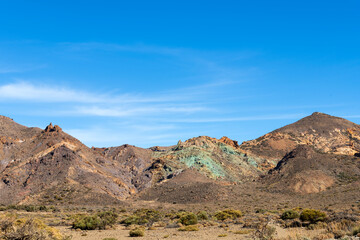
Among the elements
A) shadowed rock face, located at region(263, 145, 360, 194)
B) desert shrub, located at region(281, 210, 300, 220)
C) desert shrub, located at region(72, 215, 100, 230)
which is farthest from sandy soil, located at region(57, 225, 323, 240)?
shadowed rock face, located at region(263, 145, 360, 194)

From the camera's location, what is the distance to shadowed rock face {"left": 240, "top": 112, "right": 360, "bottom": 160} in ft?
477

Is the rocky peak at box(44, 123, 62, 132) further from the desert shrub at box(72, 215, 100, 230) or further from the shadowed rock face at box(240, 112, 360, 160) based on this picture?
the shadowed rock face at box(240, 112, 360, 160)

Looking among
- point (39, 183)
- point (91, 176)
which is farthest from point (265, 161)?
point (39, 183)

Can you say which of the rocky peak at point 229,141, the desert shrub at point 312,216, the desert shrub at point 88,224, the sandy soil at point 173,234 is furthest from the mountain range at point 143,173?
the sandy soil at point 173,234

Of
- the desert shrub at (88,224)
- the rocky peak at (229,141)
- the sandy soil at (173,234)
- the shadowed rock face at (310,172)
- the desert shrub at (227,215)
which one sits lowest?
the desert shrub at (227,215)

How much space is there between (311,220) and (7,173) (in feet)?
243

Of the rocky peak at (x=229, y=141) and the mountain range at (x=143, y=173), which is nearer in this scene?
the mountain range at (x=143, y=173)

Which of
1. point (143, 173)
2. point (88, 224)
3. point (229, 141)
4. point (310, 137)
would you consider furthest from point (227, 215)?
point (310, 137)

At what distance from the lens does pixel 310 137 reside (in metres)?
162

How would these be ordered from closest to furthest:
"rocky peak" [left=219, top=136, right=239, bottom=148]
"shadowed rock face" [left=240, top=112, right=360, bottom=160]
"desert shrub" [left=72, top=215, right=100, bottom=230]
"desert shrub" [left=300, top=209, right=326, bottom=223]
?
"desert shrub" [left=300, top=209, right=326, bottom=223] < "desert shrub" [left=72, top=215, right=100, bottom=230] < "shadowed rock face" [left=240, top=112, right=360, bottom=160] < "rocky peak" [left=219, top=136, right=239, bottom=148]

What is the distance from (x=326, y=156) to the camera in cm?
10200

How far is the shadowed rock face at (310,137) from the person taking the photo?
477 feet

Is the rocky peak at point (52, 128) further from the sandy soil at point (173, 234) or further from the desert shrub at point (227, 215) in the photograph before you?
the sandy soil at point (173, 234)

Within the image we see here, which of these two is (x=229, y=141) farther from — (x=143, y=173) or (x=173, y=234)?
(x=173, y=234)
